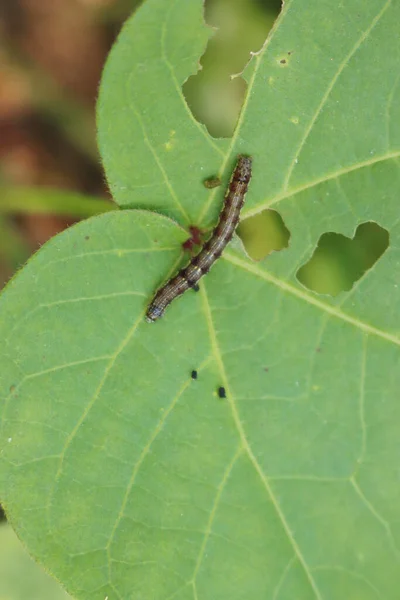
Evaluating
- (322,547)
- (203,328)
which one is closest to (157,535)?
(322,547)

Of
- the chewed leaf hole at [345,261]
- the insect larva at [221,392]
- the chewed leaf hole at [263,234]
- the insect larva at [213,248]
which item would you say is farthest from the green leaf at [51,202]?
the insect larva at [221,392]

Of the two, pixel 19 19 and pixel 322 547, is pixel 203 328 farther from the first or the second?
pixel 19 19

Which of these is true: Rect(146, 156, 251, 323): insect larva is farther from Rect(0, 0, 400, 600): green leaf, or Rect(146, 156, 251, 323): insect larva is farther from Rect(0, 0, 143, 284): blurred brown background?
Rect(0, 0, 143, 284): blurred brown background

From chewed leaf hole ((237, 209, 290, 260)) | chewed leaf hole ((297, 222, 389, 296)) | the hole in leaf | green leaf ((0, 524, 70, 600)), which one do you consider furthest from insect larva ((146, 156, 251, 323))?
green leaf ((0, 524, 70, 600))

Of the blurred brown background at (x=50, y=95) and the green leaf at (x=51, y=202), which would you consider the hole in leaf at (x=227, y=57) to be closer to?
the green leaf at (x=51, y=202)

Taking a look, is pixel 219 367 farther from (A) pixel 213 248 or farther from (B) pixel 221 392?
(A) pixel 213 248

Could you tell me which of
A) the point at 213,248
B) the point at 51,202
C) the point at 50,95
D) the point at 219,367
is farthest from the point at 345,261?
the point at 50,95
